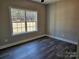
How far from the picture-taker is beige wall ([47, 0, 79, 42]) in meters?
4.03

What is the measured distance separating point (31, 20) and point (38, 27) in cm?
75

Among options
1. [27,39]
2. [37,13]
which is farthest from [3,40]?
[37,13]

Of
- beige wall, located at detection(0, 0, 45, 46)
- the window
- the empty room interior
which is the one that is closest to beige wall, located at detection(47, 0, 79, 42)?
the empty room interior

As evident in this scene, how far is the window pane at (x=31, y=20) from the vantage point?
4.73 meters

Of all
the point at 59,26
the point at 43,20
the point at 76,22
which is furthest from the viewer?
the point at 43,20

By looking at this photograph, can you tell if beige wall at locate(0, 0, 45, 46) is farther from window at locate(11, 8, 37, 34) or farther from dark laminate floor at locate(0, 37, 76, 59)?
dark laminate floor at locate(0, 37, 76, 59)

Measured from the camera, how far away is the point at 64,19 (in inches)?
178

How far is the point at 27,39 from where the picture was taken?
4.60 meters

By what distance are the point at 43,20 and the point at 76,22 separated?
2378mm

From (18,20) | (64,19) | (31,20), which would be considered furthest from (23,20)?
(64,19)

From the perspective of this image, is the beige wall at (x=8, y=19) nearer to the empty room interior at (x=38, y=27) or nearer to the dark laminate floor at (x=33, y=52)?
the empty room interior at (x=38, y=27)

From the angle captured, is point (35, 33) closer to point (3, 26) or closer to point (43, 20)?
point (43, 20)

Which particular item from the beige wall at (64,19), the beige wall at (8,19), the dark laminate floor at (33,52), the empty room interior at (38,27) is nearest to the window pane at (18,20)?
the empty room interior at (38,27)

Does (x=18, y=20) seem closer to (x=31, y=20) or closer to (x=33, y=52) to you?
(x=31, y=20)
